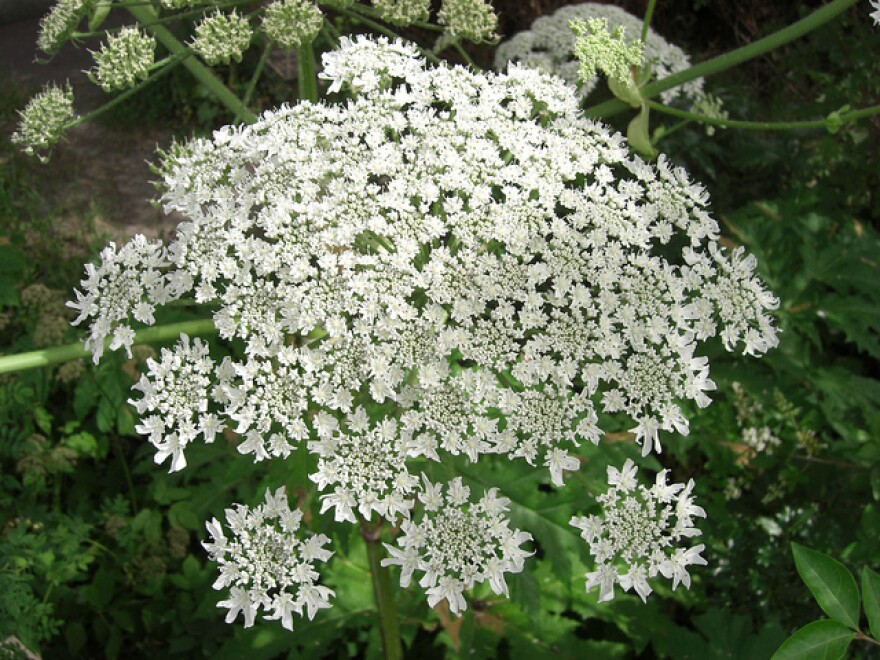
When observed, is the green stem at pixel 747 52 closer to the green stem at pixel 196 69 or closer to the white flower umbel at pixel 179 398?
the green stem at pixel 196 69

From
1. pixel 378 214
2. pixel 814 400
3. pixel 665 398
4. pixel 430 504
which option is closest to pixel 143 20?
pixel 378 214

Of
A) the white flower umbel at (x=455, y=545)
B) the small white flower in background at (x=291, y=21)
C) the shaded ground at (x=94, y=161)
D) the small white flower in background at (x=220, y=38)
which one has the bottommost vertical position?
the shaded ground at (x=94, y=161)

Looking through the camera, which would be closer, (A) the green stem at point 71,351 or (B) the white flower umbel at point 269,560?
(B) the white flower umbel at point 269,560

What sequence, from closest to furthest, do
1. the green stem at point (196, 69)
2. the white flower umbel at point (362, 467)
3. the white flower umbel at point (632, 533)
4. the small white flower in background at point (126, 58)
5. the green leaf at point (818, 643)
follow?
the green leaf at point (818, 643)
the white flower umbel at point (362, 467)
the white flower umbel at point (632, 533)
the small white flower in background at point (126, 58)
the green stem at point (196, 69)

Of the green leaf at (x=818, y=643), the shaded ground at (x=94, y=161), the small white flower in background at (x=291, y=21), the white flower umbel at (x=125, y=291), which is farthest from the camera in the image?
the shaded ground at (x=94, y=161)

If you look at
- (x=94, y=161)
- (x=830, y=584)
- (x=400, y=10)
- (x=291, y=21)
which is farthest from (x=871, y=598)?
(x=94, y=161)

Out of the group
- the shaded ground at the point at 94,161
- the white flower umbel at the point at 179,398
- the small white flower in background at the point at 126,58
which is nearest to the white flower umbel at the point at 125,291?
the white flower umbel at the point at 179,398
